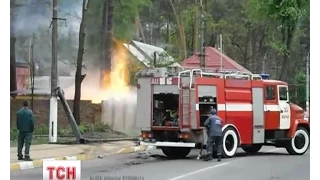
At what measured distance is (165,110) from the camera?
14.2 meters

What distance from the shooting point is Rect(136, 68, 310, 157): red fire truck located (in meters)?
13.8

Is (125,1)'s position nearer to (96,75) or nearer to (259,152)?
(96,75)

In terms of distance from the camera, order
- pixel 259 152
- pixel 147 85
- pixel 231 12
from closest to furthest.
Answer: pixel 231 12 < pixel 147 85 < pixel 259 152

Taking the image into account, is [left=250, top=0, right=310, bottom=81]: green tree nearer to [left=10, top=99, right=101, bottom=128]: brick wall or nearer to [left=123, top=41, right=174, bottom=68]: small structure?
[left=123, top=41, right=174, bottom=68]: small structure

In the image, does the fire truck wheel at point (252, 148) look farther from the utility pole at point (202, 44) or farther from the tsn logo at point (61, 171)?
the tsn logo at point (61, 171)

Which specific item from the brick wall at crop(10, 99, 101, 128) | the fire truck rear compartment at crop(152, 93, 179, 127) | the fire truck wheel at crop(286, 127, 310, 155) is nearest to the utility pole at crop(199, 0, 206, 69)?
the fire truck rear compartment at crop(152, 93, 179, 127)

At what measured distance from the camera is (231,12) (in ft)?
38.7

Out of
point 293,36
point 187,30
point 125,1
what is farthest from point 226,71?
point 293,36

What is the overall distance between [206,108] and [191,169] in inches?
101

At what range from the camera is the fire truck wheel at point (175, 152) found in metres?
14.6

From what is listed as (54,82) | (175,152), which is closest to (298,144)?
(175,152)

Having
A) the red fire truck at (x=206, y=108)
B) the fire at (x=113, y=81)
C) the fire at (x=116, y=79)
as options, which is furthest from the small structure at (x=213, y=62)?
the fire at (x=116, y=79)

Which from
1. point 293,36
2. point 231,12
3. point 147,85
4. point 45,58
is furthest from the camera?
point 147,85
